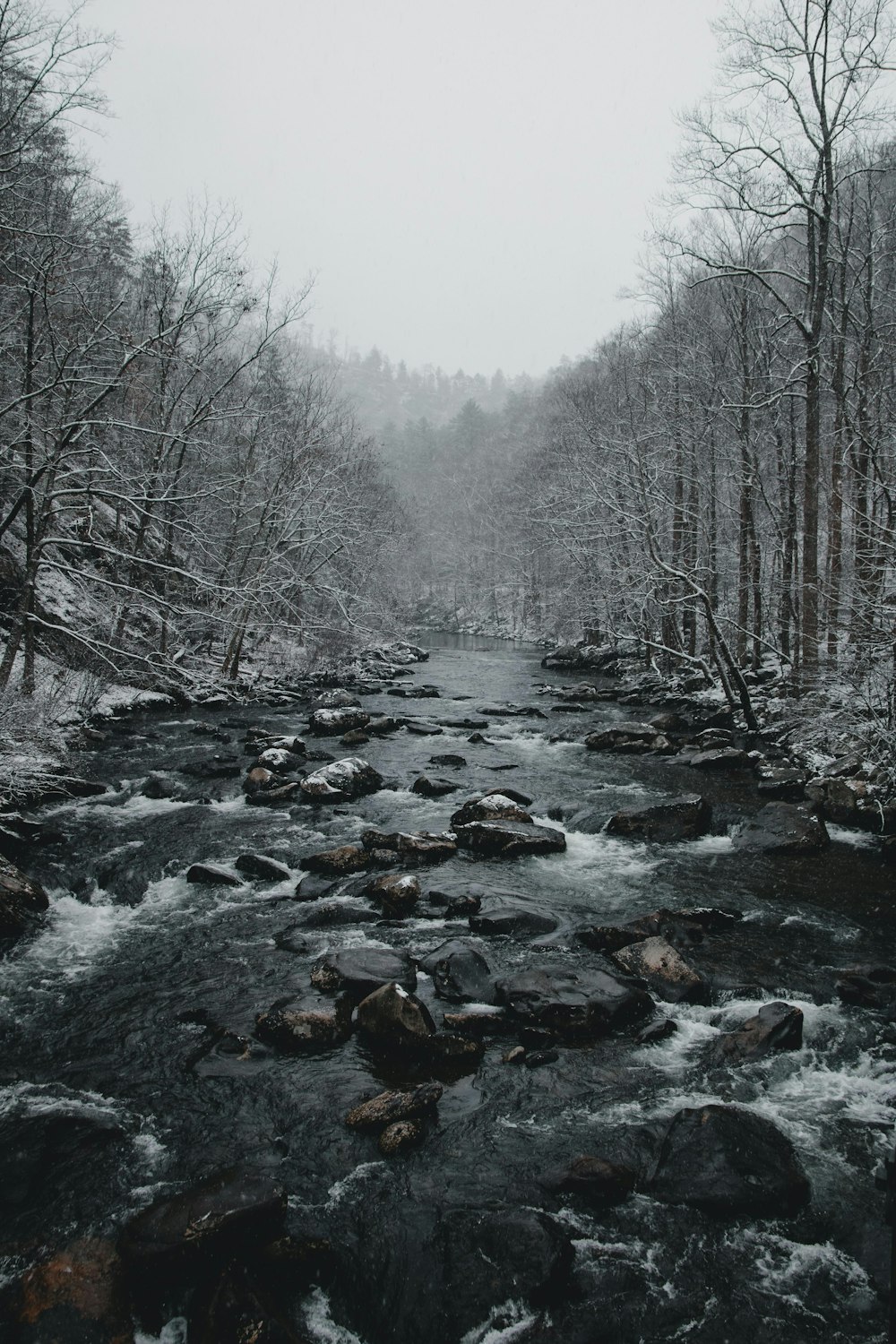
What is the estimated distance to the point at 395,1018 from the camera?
17.3 feet

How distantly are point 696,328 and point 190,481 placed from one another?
598 inches

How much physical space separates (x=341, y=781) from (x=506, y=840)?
360 centimetres

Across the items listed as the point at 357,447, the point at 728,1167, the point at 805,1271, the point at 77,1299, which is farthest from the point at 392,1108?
the point at 357,447

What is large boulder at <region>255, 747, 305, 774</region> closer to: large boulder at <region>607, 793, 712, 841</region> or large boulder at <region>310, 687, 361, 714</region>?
large boulder at <region>310, 687, 361, 714</region>

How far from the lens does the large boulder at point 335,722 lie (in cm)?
1617

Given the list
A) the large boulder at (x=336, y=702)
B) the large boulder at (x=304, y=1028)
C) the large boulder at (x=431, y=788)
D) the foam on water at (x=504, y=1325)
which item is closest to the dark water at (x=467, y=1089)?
the foam on water at (x=504, y=1325)

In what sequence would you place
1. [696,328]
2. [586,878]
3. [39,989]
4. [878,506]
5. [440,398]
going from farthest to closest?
1. [440,398]
2. [696,328]
3. [878,506]
4. [586,878]
5. [39,989]

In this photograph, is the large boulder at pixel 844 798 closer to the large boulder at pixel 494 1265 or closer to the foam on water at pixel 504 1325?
the large boulder at pixel 494 1265

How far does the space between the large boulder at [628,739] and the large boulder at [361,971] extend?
29.8 ft

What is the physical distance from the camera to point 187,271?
16.5 metres

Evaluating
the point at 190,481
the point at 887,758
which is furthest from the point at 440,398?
the point at 887,758

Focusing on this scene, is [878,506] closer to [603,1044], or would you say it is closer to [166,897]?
[603,1044]

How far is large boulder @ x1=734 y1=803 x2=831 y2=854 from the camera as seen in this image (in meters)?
8.99

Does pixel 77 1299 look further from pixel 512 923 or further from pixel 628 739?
pixel 628 739
